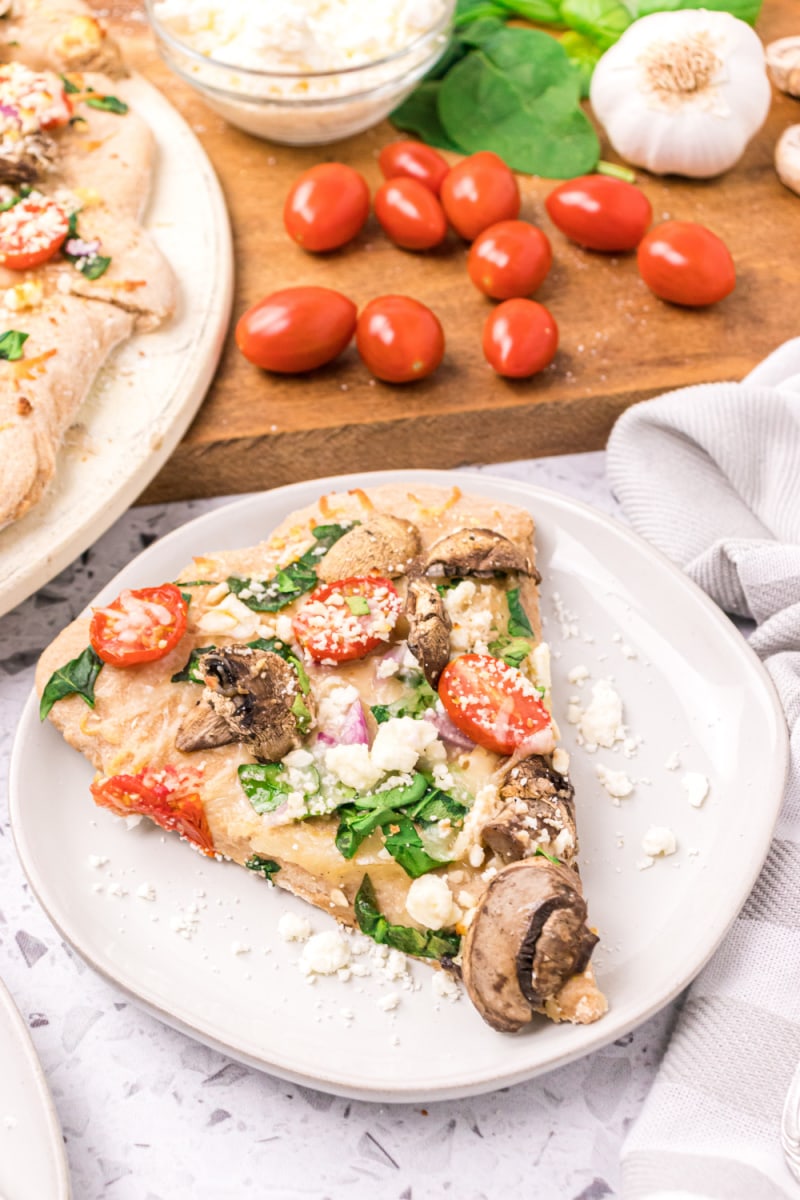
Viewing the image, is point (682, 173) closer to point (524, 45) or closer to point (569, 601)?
point (524, 45)

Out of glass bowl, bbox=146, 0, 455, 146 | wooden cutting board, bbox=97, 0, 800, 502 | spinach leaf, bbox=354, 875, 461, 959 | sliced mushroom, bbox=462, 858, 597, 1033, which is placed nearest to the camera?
sliced mushroom, bbox=462, 858, 597, 1033

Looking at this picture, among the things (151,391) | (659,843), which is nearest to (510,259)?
(151,391)

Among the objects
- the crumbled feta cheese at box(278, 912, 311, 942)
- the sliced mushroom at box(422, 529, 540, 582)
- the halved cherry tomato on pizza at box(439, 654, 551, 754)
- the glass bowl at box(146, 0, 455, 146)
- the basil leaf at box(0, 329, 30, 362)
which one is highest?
the glass bowl at box(146, 0, 455, 146)

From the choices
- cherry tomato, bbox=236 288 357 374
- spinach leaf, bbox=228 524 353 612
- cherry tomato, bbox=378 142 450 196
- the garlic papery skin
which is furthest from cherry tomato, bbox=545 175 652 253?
spinach leaf, bbox=228 524 353 612

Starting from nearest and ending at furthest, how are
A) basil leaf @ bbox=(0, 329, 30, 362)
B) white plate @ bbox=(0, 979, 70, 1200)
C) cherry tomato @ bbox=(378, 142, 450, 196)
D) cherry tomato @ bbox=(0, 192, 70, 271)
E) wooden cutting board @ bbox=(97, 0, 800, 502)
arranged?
white plate @ bbox=(0, 979, 70, 1200), basil leaf @ bbox=(0, 329, 30, 362), cherry tomato @ bbox=(0, 192, 70, 271), wooden cutting board @ bbox=(97, 0, 800, 502), cherry tomato @ bbox=(378, 142, 450, 196)

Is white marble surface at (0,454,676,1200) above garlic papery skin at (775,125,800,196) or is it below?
below

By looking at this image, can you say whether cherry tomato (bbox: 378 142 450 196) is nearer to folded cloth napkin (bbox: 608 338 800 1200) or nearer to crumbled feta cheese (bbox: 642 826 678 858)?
folded cloth napkin (bbox: 608 338 800 1200)

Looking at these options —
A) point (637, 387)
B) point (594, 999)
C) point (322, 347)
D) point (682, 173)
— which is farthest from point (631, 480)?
→ point (594, 999)

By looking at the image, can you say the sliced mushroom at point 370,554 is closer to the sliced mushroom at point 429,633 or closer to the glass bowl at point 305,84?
the sliced mushroom at point 429,633
